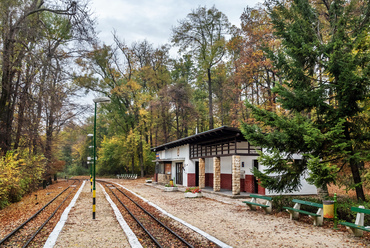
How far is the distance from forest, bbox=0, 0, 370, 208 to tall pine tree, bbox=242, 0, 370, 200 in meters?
0.04

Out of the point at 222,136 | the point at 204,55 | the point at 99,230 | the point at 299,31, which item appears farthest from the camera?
the point at 204,55

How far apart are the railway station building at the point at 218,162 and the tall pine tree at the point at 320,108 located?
2.58 m

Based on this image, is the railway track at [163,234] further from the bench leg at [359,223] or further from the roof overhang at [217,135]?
the roof overhang at [217,135]

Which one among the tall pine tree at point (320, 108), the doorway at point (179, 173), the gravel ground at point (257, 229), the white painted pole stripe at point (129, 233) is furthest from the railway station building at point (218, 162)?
the white painted pole stripe at point (129, 233)

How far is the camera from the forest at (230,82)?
9516mm

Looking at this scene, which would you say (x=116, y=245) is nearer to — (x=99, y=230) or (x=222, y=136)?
(x=99, y=230)

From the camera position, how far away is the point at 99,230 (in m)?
8.65

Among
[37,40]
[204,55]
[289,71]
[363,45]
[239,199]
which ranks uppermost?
[204,55]

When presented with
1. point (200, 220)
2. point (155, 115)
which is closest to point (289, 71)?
point (200, 220)

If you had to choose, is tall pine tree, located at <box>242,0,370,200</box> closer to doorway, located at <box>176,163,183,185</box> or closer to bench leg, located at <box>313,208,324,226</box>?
bench leg, located at <box>313,208,324,226</box>

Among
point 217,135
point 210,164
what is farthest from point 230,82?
point 217,135

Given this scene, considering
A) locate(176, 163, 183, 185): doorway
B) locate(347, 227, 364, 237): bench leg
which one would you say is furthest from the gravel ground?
locate(176, 163, 183, 185): doorway

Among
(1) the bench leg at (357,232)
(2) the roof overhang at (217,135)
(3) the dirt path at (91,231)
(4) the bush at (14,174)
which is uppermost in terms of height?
(2) the roof overhang at (217,135)

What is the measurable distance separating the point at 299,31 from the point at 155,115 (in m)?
28.7
